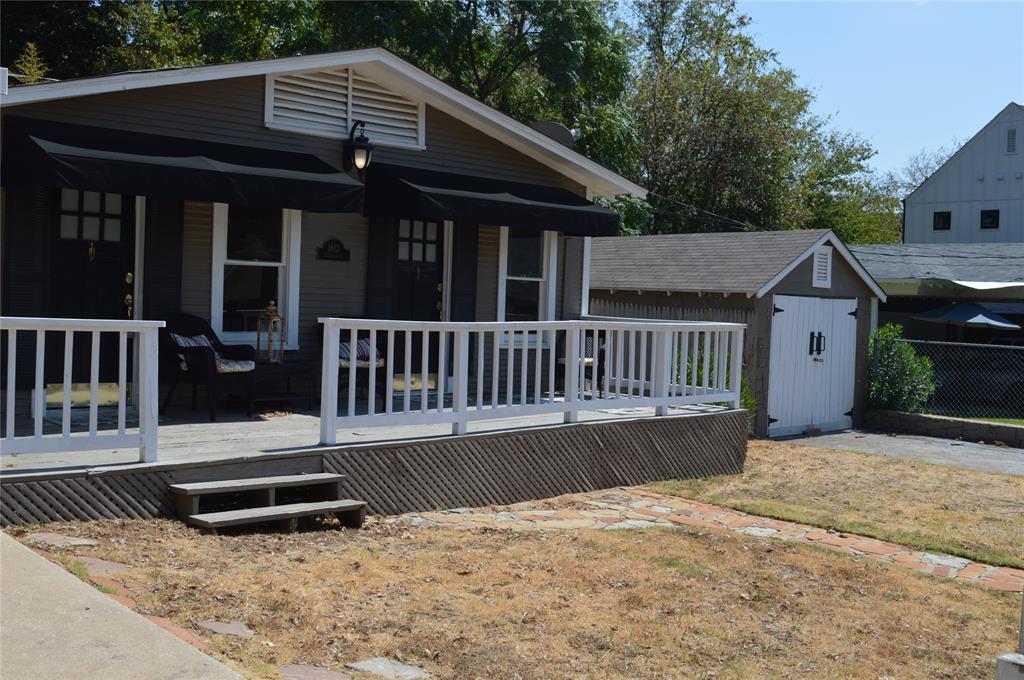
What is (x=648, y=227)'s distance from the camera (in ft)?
101

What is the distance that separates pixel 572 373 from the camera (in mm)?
8812

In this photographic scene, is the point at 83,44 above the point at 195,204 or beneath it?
above

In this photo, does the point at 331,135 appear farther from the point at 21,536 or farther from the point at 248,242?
the point at 21,536

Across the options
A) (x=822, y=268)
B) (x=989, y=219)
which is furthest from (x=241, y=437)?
(x=989, y=219)

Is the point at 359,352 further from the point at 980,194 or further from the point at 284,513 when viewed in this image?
the point at 980,194

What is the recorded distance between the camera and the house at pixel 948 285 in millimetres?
19844

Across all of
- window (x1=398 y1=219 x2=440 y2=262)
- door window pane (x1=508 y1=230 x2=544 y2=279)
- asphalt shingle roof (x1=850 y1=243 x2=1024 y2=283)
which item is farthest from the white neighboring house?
window (x1=398 y1=219 x2=440 y2=262)

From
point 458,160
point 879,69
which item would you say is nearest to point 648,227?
point 879,69

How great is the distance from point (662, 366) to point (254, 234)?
13.2ft

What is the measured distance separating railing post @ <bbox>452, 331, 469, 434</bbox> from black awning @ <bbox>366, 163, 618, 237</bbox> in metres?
2.21

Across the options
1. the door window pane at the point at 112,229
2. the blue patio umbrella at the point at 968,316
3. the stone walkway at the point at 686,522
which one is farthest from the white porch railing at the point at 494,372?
the blue patio umbrella at the point at 968,316

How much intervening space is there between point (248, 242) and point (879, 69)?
1217 cm

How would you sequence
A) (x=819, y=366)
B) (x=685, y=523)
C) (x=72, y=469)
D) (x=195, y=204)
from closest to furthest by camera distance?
(x=72, y=469)
(x=685, y=523)
(x=195, y=204)
(x=819, y=366)

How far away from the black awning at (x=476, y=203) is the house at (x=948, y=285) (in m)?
11.0
